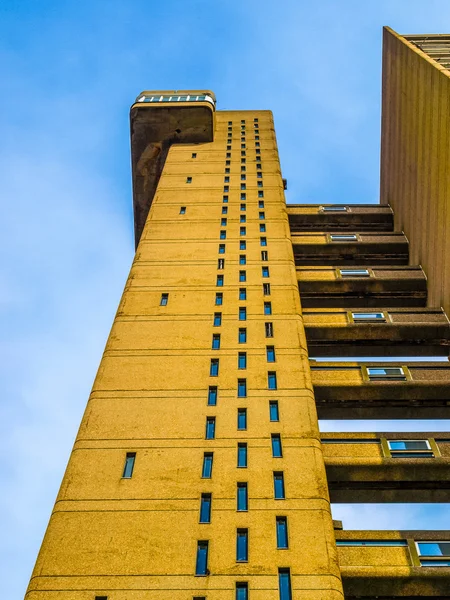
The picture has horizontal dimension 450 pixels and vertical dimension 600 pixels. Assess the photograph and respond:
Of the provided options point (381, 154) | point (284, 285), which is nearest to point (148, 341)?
point (284, 285)

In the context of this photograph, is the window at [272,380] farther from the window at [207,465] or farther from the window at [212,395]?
the window at [207,465]

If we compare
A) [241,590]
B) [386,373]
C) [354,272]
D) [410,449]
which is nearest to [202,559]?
[241,590]

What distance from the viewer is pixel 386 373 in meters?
24.0

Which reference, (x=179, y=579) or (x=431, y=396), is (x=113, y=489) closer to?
(x=179, y=579)

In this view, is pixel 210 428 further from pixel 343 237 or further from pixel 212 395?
pixel 343 237

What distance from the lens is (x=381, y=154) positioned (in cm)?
4303

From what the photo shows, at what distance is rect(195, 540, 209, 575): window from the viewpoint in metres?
14.9

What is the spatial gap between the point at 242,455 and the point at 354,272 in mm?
15674

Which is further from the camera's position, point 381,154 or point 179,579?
point 381,154

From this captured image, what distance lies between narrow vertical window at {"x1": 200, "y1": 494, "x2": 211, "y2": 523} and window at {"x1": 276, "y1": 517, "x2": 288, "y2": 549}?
68.3 inches

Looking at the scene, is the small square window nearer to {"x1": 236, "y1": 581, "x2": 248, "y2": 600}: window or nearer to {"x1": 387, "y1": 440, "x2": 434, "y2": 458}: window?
{"x1": 387, "y1": 440, "x2": 434, "y2": 458}: window

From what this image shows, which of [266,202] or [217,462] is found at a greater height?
[266,202]

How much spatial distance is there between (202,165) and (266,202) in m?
7.79

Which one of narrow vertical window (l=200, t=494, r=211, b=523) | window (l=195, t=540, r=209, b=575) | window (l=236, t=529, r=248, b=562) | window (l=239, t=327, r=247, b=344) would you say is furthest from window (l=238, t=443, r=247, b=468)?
window (l=239, t=327, r=247, b=344)
